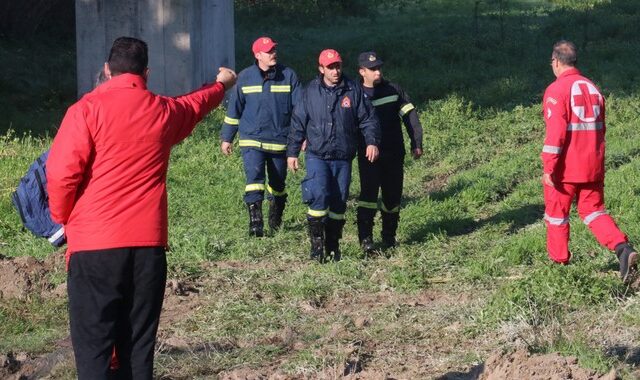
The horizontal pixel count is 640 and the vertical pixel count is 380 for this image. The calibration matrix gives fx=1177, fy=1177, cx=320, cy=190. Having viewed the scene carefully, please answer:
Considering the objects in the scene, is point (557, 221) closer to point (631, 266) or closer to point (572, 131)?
point (572, 131)

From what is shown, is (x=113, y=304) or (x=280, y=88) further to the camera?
(x=280, y=88)

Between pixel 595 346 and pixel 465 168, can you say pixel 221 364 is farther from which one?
pixel 465 168

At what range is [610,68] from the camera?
20734 mm

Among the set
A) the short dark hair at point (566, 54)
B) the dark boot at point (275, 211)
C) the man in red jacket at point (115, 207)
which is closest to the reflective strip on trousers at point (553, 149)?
the short dark hair at point (566, 54)

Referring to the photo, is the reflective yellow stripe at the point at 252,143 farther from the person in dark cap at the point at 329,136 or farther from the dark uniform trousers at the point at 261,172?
the person in dark cap at the point at 329,136

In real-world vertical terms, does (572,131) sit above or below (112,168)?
below

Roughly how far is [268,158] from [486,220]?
7.29ft

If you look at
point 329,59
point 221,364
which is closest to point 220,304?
point 221,364

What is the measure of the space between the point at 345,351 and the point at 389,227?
144 inches

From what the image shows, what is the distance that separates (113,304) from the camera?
5406mm

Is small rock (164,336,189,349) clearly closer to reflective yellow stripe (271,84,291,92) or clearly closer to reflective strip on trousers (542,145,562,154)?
reflective strip on trousers (542,145,562,154)

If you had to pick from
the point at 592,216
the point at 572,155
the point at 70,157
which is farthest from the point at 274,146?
the point at 70,157

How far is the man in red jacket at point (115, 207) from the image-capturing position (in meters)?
5.31

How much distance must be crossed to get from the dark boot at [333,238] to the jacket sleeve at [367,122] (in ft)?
2.36
